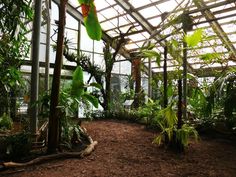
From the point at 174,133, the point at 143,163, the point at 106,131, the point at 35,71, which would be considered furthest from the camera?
the point at 106,131

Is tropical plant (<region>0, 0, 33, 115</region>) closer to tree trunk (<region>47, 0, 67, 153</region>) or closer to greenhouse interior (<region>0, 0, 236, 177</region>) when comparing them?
greenhouse interior (<region>0, 0, 236, 177</region>)

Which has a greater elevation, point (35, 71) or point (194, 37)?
point (194, 37)

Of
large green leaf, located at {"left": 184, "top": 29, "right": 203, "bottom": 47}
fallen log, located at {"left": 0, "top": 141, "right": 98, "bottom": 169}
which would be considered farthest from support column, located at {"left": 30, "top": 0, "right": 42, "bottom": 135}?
large green leaf, located at {"left": 184, "top": 29, "right": 203, "bottom": 47}

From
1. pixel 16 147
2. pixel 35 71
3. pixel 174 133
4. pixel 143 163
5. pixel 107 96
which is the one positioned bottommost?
pixel 143 163

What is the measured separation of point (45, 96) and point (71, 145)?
865mm

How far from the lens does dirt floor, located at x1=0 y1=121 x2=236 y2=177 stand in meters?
2.93

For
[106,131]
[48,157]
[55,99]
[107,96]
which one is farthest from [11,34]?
[107,96]

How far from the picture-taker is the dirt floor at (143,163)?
293 cm

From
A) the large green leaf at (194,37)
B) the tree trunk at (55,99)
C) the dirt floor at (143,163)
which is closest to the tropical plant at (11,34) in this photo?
the tree trunk at (55,99)

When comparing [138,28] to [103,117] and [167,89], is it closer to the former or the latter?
[103,117]

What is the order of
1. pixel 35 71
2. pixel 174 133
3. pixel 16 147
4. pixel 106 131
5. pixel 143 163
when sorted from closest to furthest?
pixel 143 163, pixel 16 147, pixel 35 71, pixel 174 133, pixel 106 131

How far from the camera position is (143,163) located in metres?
3.30

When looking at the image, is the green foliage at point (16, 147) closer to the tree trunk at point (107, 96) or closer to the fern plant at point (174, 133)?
the fern plant at point (174, 133)

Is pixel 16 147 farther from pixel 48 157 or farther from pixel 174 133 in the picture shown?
pixel 174 133
